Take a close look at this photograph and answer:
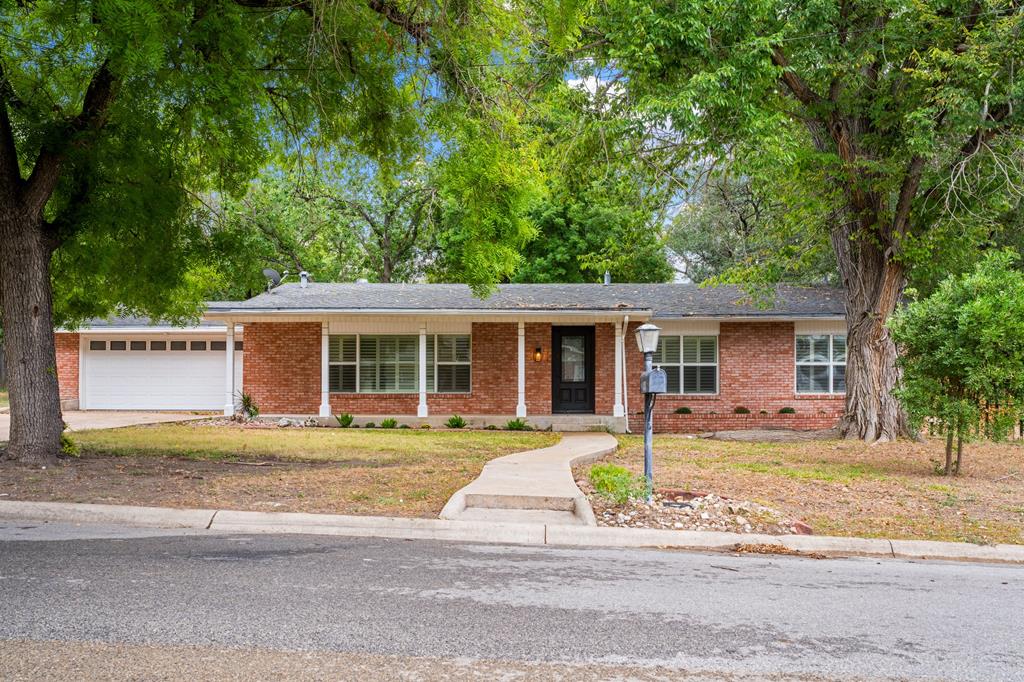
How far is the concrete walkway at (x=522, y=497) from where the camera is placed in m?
7.83

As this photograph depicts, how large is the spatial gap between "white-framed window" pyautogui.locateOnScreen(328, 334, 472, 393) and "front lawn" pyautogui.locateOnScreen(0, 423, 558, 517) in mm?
4412

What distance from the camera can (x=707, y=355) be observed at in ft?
67.6

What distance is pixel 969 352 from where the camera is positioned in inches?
417

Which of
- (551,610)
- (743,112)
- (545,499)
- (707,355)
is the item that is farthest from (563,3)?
(707,355)

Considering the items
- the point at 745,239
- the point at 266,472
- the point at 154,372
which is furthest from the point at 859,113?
the point at 154,372

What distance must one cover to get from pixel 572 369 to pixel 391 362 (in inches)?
189

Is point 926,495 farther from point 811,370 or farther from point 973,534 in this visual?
point 811,370

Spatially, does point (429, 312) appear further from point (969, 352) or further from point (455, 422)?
point (969, 352)

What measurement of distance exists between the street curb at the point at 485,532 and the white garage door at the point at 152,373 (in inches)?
684

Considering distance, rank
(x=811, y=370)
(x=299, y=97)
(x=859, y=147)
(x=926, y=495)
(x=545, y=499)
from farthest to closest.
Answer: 1. (x=811, y=370)
2. (x=859, y=147)
3. (x=299, y=97)
4. (x=926, y=495)
5. (x=545, y=499)

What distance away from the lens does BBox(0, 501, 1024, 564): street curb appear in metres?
6.96

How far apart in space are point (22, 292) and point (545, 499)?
727cm

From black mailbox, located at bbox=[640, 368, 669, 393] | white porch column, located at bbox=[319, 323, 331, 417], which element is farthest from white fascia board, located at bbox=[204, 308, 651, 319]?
black mailbox, located at bbox=[640, 368, 669, 393]

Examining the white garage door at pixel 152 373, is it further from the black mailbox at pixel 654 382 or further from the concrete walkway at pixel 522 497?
the black mailbox at pixel 654 382
